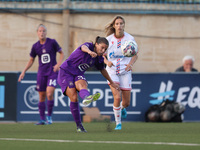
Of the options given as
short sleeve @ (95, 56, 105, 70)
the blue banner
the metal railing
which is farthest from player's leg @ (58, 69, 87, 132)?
the metal railing

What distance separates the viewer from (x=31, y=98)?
1053cm

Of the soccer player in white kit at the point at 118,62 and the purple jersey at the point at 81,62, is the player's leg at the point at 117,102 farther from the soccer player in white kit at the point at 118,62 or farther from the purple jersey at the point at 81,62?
the purple jersey at the point at 81,62

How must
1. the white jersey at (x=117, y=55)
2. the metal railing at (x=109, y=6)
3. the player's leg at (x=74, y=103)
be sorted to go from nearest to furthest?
the player's leg at (x=74, y=103), the white jersey at (x=117, y=55), the metal railing at (x=109, y=6)

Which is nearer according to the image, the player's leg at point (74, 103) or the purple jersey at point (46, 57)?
the player's leg at point (74, 103)

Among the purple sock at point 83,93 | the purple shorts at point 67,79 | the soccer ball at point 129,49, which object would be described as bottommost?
the purple sock at point 83,93

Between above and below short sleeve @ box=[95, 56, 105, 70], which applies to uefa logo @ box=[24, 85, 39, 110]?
below

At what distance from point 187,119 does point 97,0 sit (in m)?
6.37

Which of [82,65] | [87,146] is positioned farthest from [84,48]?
[87,146]

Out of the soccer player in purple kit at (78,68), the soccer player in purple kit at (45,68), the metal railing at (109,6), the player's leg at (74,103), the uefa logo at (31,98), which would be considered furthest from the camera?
the metal railing at (109,6)

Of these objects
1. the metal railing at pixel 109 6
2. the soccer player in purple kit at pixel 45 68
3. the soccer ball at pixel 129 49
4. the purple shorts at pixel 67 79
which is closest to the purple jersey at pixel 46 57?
the soccer player in purple kit at pixel 45 68

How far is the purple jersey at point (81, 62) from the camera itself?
21.0 feet

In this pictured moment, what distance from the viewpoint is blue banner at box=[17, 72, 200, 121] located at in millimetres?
10523

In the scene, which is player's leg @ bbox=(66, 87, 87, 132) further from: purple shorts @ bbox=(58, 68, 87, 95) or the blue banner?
the blue banner

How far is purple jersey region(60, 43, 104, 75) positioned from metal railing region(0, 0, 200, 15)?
8.60 m
